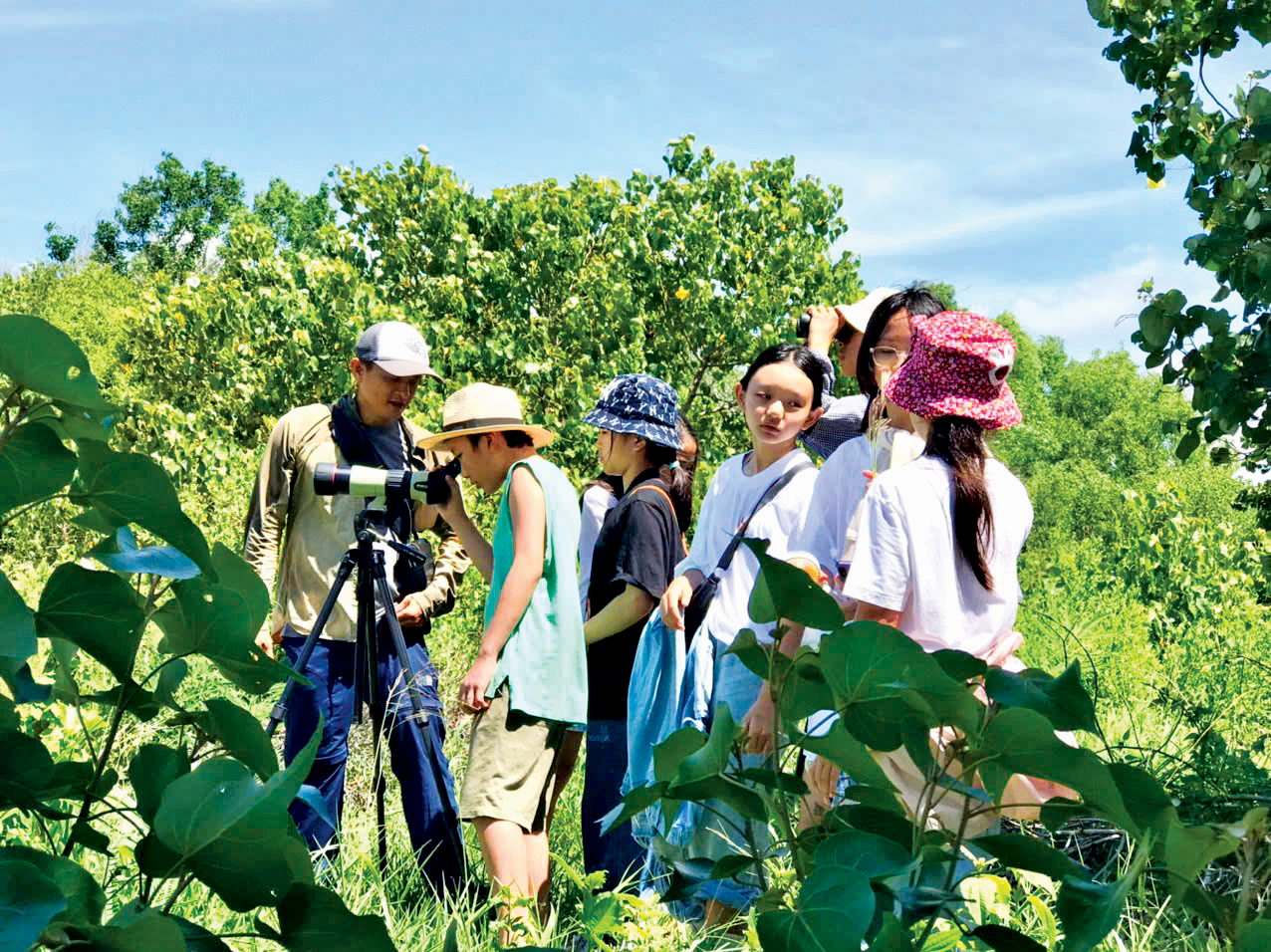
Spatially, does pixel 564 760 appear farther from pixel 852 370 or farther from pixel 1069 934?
pixel 1069 934

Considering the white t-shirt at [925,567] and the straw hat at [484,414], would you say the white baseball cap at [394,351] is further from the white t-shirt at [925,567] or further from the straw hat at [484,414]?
the white t-shirt at [925,567]

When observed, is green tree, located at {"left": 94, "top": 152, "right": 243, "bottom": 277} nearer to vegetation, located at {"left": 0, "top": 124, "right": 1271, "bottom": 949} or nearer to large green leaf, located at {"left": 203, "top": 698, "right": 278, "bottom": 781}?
vegetation, located at {"left": 0, "top": 124, "right": 1271, "bottom": 949}

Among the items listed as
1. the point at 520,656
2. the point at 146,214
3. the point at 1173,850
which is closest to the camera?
the point at 1173,850

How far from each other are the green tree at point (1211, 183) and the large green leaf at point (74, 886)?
2709 mm

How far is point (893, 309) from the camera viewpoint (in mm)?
3273

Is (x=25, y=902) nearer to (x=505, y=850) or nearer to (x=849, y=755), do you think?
(x=849, y=755)

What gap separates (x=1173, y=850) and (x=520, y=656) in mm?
2894

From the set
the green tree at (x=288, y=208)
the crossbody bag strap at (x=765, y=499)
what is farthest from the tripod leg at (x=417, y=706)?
the green tree at (x=288, y=208)

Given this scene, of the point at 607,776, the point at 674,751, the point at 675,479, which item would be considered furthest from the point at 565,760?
the point at 674,751

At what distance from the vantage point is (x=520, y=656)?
3.32m

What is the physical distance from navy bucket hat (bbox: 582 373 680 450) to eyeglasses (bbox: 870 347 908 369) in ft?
2.49

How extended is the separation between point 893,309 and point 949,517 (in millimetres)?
947

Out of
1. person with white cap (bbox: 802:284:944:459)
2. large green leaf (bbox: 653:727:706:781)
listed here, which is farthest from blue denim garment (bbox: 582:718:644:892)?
large green leaf (bbox: 653:727:706:781)

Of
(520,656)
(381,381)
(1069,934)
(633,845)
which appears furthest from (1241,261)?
(1069,934)
